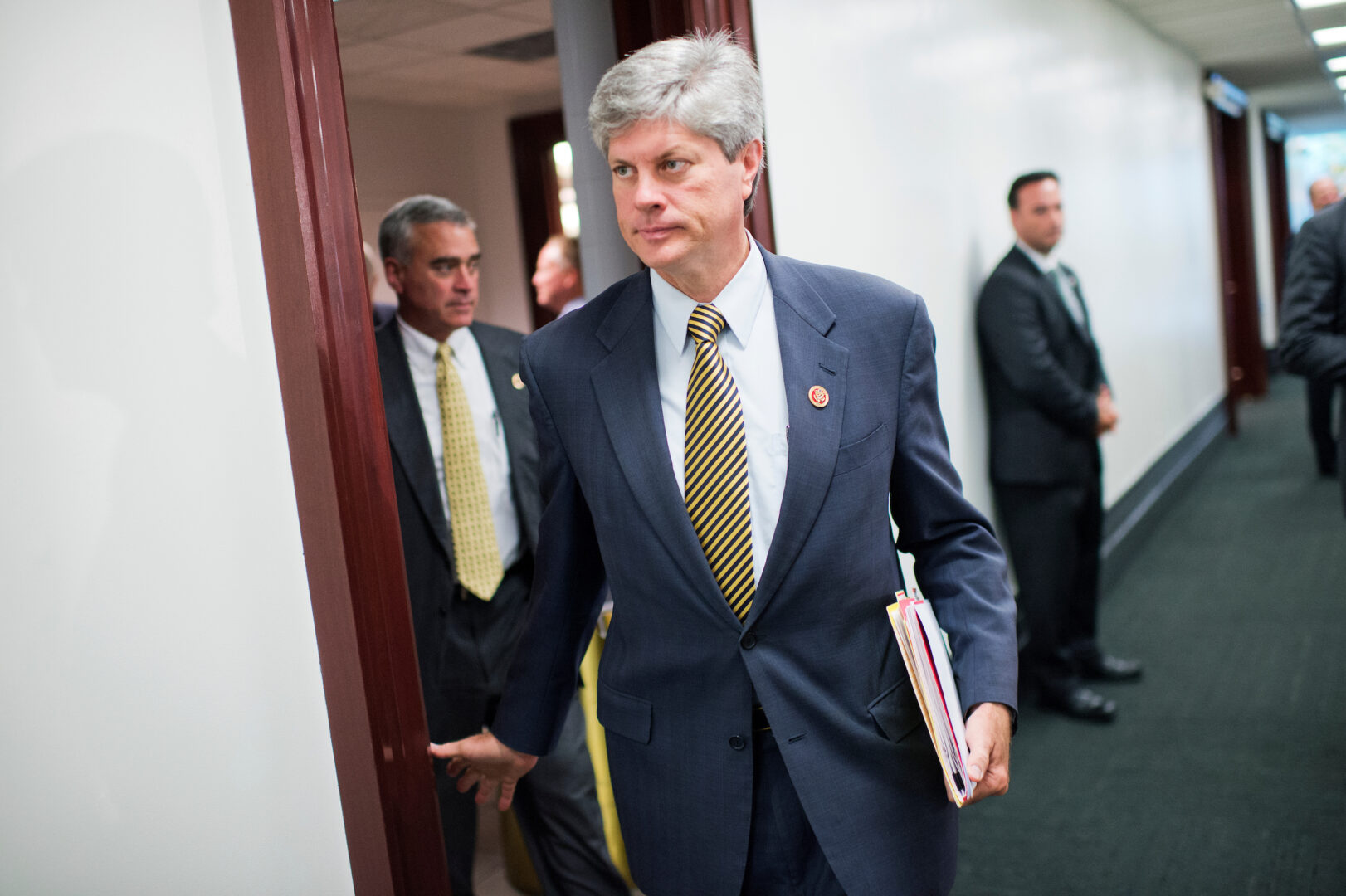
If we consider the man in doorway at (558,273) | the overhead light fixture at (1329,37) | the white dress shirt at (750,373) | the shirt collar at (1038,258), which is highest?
the overhead light fixture at (1329,37)

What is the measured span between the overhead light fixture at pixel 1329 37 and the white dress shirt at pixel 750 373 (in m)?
7.47

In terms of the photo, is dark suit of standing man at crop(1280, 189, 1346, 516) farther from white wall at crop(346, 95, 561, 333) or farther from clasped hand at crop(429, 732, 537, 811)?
white wall at crop(346, 95, 561, 333)

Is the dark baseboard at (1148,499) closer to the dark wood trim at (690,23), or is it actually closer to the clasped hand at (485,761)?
the dark wood trim at (690,23)

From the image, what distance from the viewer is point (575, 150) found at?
224cm

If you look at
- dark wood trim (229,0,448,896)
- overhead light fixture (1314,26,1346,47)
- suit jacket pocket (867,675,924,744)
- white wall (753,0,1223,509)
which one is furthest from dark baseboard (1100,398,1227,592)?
dark wood trim (229,0,448,896)

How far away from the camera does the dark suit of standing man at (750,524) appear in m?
1.24

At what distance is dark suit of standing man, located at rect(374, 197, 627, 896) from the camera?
2312mm

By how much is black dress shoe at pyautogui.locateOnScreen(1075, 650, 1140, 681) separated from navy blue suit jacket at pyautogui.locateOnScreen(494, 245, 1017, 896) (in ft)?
8.75

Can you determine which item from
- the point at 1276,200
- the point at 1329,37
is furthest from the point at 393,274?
the point at 1276,200

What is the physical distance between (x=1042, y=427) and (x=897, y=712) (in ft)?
7.84

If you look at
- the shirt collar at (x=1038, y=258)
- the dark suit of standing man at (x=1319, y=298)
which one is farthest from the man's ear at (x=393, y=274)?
the dark suit of standing man at (x=1319, y=298)

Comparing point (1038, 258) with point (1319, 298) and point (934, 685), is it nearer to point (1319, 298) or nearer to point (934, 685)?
point (1319, 298)

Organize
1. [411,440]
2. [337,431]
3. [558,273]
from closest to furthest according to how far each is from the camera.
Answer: [337,431] < [411,440] < [558,273]

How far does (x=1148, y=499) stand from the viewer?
575cm
